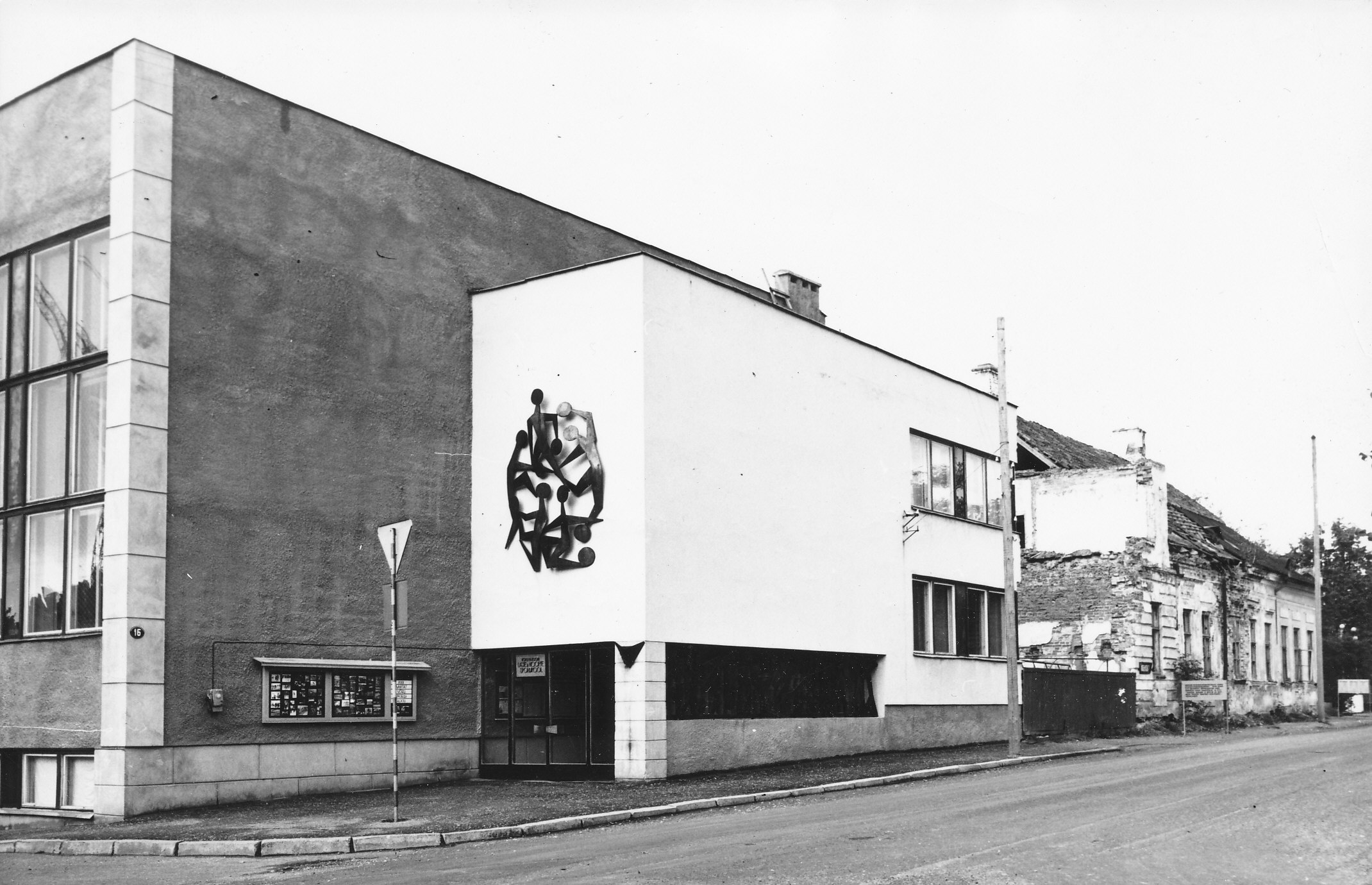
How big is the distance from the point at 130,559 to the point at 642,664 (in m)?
7.70

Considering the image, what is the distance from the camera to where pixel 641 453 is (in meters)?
22.3

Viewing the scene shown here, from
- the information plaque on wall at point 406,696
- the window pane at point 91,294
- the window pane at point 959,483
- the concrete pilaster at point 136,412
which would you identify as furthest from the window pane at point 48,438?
the window pane at point 959,483

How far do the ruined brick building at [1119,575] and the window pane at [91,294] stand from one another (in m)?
31.0

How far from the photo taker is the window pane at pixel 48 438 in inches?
805

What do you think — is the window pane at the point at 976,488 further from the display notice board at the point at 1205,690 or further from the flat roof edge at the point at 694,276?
the display notice board at the point at 1205,690

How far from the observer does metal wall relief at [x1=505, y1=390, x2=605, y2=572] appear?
74.7 ft

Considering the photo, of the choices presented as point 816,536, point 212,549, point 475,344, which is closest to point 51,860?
point 212,549

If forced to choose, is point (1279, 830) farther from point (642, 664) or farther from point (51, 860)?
point (51, 860)

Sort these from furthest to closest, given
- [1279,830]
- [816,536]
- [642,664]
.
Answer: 1. [816,536]
2. [642,664]
3. [1279,830]

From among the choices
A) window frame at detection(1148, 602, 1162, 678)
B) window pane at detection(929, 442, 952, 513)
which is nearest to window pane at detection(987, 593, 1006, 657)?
window pane at detection(929, 442, 952, 513)

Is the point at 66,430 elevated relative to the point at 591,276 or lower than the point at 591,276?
lower

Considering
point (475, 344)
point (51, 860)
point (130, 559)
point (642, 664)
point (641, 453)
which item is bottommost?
point (51, 860)

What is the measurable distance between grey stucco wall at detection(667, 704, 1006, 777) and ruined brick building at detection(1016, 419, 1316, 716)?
1252 cm

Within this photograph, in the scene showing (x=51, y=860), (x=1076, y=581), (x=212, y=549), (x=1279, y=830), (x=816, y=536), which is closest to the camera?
(x=1279, y=830)
